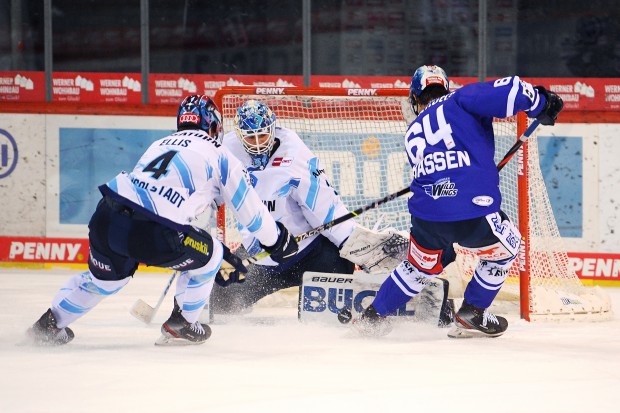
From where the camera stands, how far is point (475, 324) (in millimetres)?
4883

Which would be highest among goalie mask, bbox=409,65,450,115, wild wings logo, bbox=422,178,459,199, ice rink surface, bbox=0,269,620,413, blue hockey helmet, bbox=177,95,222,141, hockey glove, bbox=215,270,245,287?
goalie mask, bbox=409,65,450,115

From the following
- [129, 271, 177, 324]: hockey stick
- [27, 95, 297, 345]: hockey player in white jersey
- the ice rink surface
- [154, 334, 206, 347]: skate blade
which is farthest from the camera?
[129, 271, 177, 324]: hockey stick

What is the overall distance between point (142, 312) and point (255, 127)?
39.5 inches

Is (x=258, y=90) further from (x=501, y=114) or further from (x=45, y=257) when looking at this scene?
(x=45, y=257)

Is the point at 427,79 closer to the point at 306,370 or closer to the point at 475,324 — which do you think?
the point at 475,324

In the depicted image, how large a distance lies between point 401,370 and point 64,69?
13.8ft

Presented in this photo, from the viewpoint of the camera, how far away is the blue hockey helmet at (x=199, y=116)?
4.67 meters

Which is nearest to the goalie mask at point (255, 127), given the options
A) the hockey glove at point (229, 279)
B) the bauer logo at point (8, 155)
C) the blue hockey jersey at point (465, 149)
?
the hockey glove at point (229, 279)

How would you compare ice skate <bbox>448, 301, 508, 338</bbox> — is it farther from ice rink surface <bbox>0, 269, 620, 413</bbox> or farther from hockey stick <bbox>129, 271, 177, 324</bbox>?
hockey stick <bbox>129, 271, 177, 324</bbox>

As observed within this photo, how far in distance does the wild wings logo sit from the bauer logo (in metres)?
3.49

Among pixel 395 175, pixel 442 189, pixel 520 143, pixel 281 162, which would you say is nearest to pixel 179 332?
pixel 281 162

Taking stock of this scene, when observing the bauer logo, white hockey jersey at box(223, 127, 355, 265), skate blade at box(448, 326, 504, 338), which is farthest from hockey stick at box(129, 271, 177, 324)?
the bauer logo

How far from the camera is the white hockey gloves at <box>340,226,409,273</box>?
543 centimetres

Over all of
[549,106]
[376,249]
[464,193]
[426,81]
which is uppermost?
[426,81]
